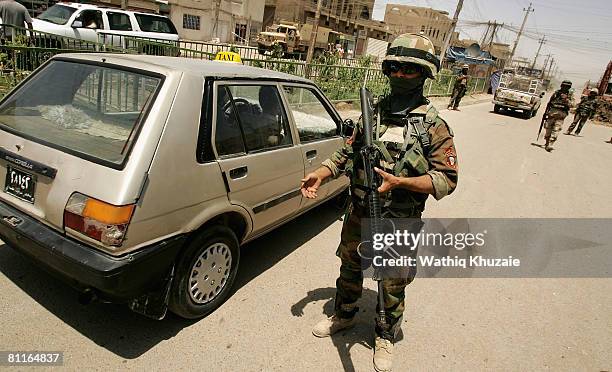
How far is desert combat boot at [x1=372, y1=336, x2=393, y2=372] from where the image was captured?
241cm

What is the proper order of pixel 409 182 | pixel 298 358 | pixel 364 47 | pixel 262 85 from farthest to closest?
pixel 364 47 → pixel 262 85 → pixel 298 358 → pixel 409 182

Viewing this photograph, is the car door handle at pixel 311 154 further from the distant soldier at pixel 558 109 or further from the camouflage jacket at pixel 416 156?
the distant soldier at pixel 558 109

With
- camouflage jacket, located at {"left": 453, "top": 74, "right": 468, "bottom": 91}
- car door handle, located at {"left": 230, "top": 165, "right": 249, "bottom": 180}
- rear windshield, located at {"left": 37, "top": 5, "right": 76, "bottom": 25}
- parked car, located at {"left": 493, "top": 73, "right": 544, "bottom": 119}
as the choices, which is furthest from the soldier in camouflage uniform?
parked car, located at {"left": 493, "top": 73, "right": 544, "bottom": 119}

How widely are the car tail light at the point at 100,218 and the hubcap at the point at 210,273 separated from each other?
589 millimetres

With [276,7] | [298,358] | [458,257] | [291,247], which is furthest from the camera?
[276,7]

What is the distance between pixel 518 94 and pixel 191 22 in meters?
24.3

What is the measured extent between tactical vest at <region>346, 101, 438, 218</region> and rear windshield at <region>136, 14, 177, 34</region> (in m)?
12.2

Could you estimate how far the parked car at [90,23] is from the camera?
10.6 m

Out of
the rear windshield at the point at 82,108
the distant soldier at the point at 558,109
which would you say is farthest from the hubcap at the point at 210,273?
the distant soldier at the point at 558,109

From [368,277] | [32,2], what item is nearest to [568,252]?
[368,277]

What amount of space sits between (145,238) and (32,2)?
840 inches

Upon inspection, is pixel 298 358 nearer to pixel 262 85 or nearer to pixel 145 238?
pixel 145 238

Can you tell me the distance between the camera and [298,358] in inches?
95.7

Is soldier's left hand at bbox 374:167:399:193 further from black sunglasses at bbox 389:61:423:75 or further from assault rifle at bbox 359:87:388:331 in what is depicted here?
black sunglasses at bbox 389:61:423:75
